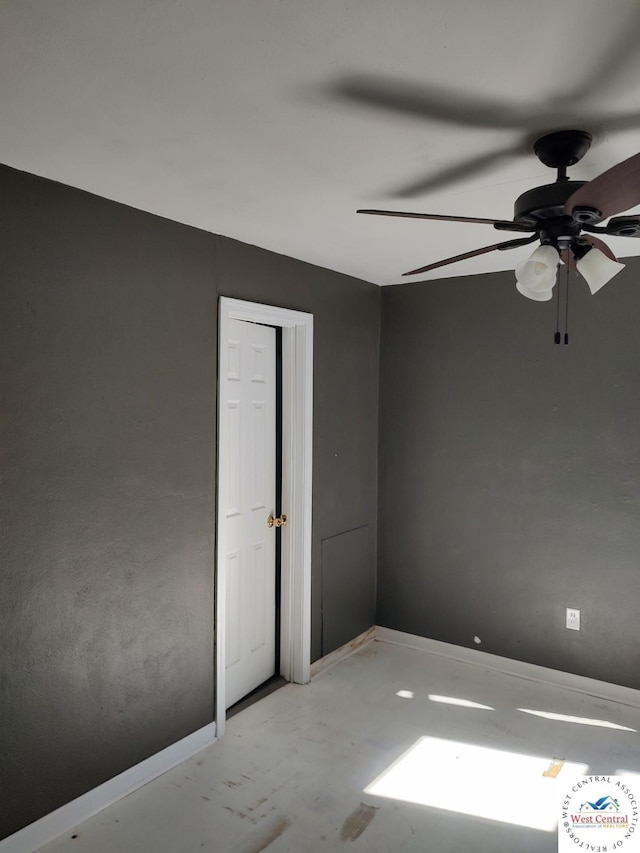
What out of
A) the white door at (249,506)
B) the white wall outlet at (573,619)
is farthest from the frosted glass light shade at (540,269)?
the white wall outlet at (573,619)

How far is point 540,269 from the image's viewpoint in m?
1.80

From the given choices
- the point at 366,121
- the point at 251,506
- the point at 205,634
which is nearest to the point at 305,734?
the point at 205,634

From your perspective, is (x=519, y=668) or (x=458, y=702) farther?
(x=519, y=668)

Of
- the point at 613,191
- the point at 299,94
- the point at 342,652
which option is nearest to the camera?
the point at 613,191

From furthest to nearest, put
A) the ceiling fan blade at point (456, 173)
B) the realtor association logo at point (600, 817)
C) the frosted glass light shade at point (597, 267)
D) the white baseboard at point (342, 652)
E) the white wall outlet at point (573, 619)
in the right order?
the white baseboard at point (342, 652) < the white wall outlet at point (573, 619) < the realtor association logo at point (600, 817) < the ceiling fan blade at point (456, 173) < the frosted glass light shade at point (597, 267)

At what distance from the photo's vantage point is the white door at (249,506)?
11.2 ft

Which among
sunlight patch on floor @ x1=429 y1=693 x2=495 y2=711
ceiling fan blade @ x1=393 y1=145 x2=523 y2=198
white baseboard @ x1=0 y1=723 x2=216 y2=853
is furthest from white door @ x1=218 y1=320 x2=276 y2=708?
ceiling fan blade @ x1=393 y1=145 x2=523 y2=198

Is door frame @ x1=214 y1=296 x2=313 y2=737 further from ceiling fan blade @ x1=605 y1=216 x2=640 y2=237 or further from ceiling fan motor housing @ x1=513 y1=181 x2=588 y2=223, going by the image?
ceiling fan blade @ x1=605 y1=216 x2=640 y2=237

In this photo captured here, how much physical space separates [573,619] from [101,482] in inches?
109

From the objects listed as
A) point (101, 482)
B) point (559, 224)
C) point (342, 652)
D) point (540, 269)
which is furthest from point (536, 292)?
point (342, 652)

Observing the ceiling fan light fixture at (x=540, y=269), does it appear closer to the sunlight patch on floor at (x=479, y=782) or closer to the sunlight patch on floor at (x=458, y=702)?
the sunlight patch on floor at (x=479, y=782)

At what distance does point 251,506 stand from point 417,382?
1.44 m

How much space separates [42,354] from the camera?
2332mm

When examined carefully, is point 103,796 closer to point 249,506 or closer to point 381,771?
point 381,771
